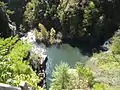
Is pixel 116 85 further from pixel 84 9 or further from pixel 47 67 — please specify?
pixel 84 9

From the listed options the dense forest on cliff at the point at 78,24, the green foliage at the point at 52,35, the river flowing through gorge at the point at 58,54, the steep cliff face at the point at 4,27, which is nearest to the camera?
the steep cliff face at the point at 4,27

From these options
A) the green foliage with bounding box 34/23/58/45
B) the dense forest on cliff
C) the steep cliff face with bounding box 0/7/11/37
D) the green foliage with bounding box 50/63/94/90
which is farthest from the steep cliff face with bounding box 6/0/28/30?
the steep cliff face with bounding box 0/7/11/37

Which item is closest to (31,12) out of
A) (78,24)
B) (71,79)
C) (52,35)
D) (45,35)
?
(45,35)

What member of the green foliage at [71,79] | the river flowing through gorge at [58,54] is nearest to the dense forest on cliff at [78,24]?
the river flowing through gorge at [58,54]

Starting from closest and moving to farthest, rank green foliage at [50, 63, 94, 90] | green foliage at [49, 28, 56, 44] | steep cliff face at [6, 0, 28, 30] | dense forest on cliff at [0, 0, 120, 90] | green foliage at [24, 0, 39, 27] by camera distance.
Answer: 1. green foliage at [50, 63, 94, 90]
2. dense forest on cliff at [0, 0, 120, 90]
3. green foliage at [49, 28, 56, 44]
4. green foliage at [24, 0, 39, 27]
5. steep cliff face at [6, 0, 28, 30]

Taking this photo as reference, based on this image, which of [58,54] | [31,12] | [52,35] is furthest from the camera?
[31,12]

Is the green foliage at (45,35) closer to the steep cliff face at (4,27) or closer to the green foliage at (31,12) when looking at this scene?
the green foliage at (31,12)

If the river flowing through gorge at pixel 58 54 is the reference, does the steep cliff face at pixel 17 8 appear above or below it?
above

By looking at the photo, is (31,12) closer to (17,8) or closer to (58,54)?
(17,8)

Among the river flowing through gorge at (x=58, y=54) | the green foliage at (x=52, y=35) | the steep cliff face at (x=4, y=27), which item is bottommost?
the steep cliff face at (x=4, y=27)

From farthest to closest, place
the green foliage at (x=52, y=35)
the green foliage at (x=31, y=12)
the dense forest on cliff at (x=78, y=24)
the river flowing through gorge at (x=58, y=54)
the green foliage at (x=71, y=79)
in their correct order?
the green foliage at (x=31, y=12)
the green foliage at (x=52, y=35)
the river flowing through gorge at (x=58, y=54)
the dense forest on cliff at (x=78, y=24)
the green foliage at (x=71, y=79)

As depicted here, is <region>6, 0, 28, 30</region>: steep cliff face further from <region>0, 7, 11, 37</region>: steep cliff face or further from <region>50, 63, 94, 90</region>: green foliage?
<region>0, 7, 11, 37</region>: steep cliff face
